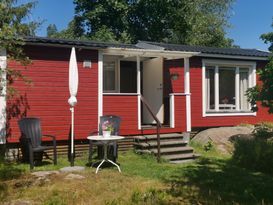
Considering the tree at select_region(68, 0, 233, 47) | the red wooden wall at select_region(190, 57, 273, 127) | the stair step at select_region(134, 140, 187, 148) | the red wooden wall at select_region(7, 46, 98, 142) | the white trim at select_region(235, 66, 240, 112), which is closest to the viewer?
the red wooden wall at select_region(7, 46, 98, 142)

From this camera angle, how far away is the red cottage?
470 inches

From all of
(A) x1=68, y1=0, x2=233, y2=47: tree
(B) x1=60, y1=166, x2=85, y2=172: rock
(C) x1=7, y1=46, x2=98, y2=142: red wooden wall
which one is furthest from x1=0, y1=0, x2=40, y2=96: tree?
(A) x1=68, y1=0, x2=233, y2=47: tree

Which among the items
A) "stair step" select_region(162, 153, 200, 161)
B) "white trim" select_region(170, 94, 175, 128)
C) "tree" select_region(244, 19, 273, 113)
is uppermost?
"tree" select_region(244, 19, 273, 113)

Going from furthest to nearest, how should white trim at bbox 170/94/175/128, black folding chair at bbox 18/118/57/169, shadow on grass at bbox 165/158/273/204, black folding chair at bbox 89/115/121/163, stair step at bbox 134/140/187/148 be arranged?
white trim at bbox 170/94/175/128 < stair step at bbox 134/140/187/148 < black folding chair at bbox 89/115/121/163 < black folding chair at bbox 18/118/57/169 < shadow on grass at bbox 165/158/273/204

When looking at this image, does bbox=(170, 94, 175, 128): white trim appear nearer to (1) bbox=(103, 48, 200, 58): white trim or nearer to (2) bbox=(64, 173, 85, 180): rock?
(1) bbox=(103, 48, 200, 58): white trim

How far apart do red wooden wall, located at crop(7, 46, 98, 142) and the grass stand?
1333mm

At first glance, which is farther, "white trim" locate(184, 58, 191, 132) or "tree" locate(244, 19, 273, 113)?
"white trim" locate(184, 58, 191, 132)

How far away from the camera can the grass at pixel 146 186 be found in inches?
291

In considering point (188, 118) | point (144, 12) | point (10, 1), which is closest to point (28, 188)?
point (10, 1)

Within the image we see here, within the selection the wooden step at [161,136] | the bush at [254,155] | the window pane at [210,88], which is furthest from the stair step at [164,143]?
the window pane at [210,88]

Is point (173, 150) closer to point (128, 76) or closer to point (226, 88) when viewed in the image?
point (128, 76)

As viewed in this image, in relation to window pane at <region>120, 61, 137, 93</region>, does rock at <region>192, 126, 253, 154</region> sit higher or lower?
lower

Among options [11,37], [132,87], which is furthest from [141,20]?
[11,37]

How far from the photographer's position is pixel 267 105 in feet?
44.4
